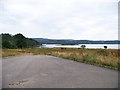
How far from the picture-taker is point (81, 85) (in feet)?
36.6

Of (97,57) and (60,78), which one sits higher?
(97,57)

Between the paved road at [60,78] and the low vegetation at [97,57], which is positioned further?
the low vegetation at [97,57]

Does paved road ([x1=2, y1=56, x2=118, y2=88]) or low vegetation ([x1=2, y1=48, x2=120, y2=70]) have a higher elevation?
low vegetation ([x1=2, y1=48, x2=120, y2=70])

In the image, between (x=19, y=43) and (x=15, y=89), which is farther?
(x=19, y=43)

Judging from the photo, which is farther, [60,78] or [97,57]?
[97,57]

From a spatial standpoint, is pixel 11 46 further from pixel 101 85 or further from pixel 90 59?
pixel 101 85

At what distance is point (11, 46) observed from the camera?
445 ft

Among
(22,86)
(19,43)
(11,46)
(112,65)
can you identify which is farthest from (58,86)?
(19,43)

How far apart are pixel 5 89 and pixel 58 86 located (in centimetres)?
193

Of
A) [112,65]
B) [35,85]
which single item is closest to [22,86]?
[35,85]

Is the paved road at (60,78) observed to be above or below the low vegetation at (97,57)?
below

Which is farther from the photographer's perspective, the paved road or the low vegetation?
the low vegetation

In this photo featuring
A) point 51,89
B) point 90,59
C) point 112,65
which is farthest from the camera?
point 90,59

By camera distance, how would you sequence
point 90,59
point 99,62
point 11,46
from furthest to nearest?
point 11,46, point 90,59, point 99,62
